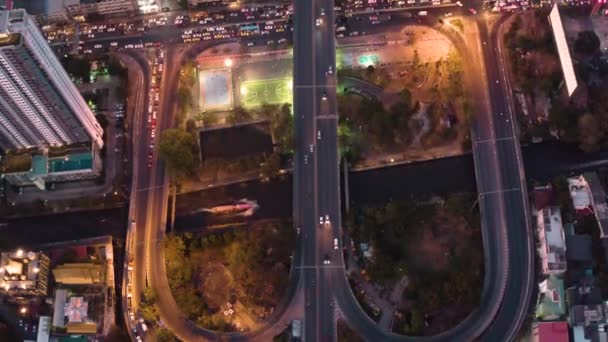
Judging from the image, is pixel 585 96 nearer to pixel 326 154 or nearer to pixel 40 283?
pixel 326 154

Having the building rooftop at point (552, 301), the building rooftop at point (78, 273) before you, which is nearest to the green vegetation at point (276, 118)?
the building rooftop at point (78, 273)

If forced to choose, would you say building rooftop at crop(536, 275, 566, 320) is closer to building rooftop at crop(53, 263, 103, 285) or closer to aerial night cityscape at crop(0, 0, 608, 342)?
aerial night cityscape at crop(0, 0, 608, 342)

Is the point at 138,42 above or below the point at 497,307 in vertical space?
above

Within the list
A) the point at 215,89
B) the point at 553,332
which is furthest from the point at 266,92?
the point at 553,332

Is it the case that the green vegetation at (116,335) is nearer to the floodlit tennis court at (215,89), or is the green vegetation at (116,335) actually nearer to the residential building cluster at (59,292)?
the residential building cluster at (59,292)

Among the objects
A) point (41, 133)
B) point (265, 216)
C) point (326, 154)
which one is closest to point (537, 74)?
point (326, 154)

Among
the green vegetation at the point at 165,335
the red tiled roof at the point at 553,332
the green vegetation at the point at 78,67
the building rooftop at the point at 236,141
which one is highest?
the green vegetation at the point at 78,67

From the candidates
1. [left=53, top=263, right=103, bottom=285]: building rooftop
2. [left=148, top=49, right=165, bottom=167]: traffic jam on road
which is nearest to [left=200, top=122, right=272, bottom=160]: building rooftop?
[left=148, top=49, right=165, bottom=167]: traffic jam on road
